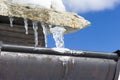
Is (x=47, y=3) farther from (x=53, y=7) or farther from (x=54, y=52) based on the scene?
(x=54, y=52)

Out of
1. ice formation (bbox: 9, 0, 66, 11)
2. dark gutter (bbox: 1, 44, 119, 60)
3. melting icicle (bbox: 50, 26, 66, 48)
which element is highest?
ice formation (bbox: 9, 0, 66, 11)

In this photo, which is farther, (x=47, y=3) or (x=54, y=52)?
(x=47, y=3)

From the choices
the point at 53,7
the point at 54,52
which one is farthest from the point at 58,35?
the point at 54,52

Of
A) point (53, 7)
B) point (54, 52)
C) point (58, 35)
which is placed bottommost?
point (54, 52)

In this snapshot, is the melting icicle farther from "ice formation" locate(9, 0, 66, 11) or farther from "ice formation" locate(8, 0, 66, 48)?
"ice formation" locate(9, 0, 66, 11)

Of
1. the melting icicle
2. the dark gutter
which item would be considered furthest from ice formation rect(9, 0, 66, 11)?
the dark gutter

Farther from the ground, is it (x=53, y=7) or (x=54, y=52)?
(x=53, y=7)

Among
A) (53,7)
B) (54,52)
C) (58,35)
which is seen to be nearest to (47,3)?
(53,7)

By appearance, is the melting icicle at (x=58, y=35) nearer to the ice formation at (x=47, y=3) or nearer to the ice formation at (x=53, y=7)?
the ice formation at (x=53, y=7)

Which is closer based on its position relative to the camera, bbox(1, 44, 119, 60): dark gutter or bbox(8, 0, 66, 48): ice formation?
bbox(1, 44, 119, 60): dark gutter

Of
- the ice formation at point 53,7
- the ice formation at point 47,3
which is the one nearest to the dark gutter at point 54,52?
the ice formation at point 53,7

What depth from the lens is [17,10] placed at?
4.07 meters

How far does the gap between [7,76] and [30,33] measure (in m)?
2.85

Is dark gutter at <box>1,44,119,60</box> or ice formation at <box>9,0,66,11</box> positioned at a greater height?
ice formation at <box>9,0,66,11</box>
